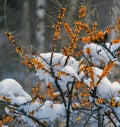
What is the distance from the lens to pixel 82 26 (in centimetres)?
450

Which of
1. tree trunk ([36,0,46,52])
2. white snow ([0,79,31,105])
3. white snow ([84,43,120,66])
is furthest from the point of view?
Answer: tree trunk ([36,0,46,52])

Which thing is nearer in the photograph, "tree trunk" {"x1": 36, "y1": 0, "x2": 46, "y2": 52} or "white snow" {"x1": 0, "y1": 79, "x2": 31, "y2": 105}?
"white snow" {"x1": 0, "y1": 79, "x2": 31, "y2": 105}

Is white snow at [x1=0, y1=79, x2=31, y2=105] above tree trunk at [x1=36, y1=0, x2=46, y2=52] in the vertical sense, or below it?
below

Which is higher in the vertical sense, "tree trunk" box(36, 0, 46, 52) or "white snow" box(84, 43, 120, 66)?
"tree trunk" box(36, 0, 46, 52)

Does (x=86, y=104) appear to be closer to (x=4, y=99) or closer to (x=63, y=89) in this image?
(x=63, y=89)

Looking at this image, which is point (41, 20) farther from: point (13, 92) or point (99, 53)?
point (99, 53)

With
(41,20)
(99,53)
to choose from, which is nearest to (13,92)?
(99,53)

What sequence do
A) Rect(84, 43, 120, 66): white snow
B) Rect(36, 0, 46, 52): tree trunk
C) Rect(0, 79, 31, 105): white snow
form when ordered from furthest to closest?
Rect(36, 0, 46, 52): tree trunk
Rect(0, 79, 31, 105): white snow
Rect(84, 43, 120, 66): white snow

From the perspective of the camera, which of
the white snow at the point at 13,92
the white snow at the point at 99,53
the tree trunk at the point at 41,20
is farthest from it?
the tree trunk at the point at 41,20

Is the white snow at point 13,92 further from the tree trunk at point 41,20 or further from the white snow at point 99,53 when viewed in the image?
the tree trunk at point 41,20

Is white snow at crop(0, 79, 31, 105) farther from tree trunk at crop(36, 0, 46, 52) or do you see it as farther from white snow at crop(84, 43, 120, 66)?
tree trunk at crop(36, 0, 46, 52)

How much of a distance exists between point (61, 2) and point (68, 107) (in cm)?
93

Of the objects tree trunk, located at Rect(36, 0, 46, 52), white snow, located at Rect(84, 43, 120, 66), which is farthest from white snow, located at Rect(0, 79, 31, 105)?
tree trunk, located at Rect(36, 0, 46, 52)

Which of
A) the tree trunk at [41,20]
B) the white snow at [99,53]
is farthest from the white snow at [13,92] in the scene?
the tree trunk at [41,20]
